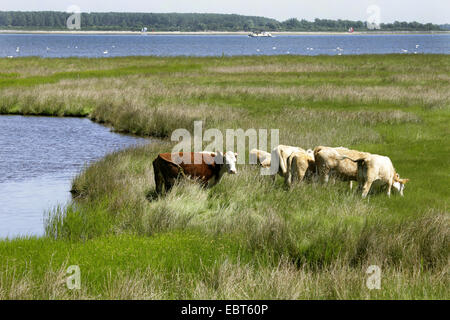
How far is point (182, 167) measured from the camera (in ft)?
45.0

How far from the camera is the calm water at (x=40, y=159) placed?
14.5m

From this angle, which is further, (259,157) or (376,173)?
(259,157)

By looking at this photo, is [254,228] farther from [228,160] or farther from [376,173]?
[376,173]

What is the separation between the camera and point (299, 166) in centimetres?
1431
